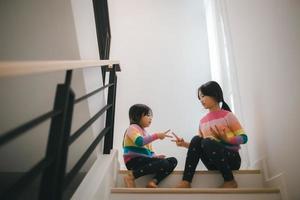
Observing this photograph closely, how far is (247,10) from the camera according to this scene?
252 cm

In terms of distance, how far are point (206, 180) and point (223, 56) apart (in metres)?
1.73

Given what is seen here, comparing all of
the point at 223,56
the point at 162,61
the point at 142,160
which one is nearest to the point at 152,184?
the point at 142,160

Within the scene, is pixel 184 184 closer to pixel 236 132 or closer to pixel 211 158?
pixel 211 158

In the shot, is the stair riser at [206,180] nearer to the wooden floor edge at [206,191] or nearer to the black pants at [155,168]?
the black pants at [155,168]

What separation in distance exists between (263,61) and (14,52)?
1689 mm

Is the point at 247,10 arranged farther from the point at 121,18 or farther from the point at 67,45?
the point at 121,18

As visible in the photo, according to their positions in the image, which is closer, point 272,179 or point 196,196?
Result: point 196,196

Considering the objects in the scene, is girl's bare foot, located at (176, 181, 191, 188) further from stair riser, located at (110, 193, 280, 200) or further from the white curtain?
the white curtain

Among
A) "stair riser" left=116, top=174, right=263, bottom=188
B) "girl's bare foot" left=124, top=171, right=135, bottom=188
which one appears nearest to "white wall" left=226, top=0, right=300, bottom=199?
"stair riser" left=116, top=174, right=263, bottom=188

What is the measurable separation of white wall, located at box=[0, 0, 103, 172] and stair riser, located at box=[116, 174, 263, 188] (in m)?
0.57

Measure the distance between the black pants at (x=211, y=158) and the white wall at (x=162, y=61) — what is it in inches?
45.8

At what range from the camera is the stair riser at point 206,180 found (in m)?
2.02

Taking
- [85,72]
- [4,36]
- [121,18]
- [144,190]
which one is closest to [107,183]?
[144,190]

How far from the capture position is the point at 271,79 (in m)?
1.97
